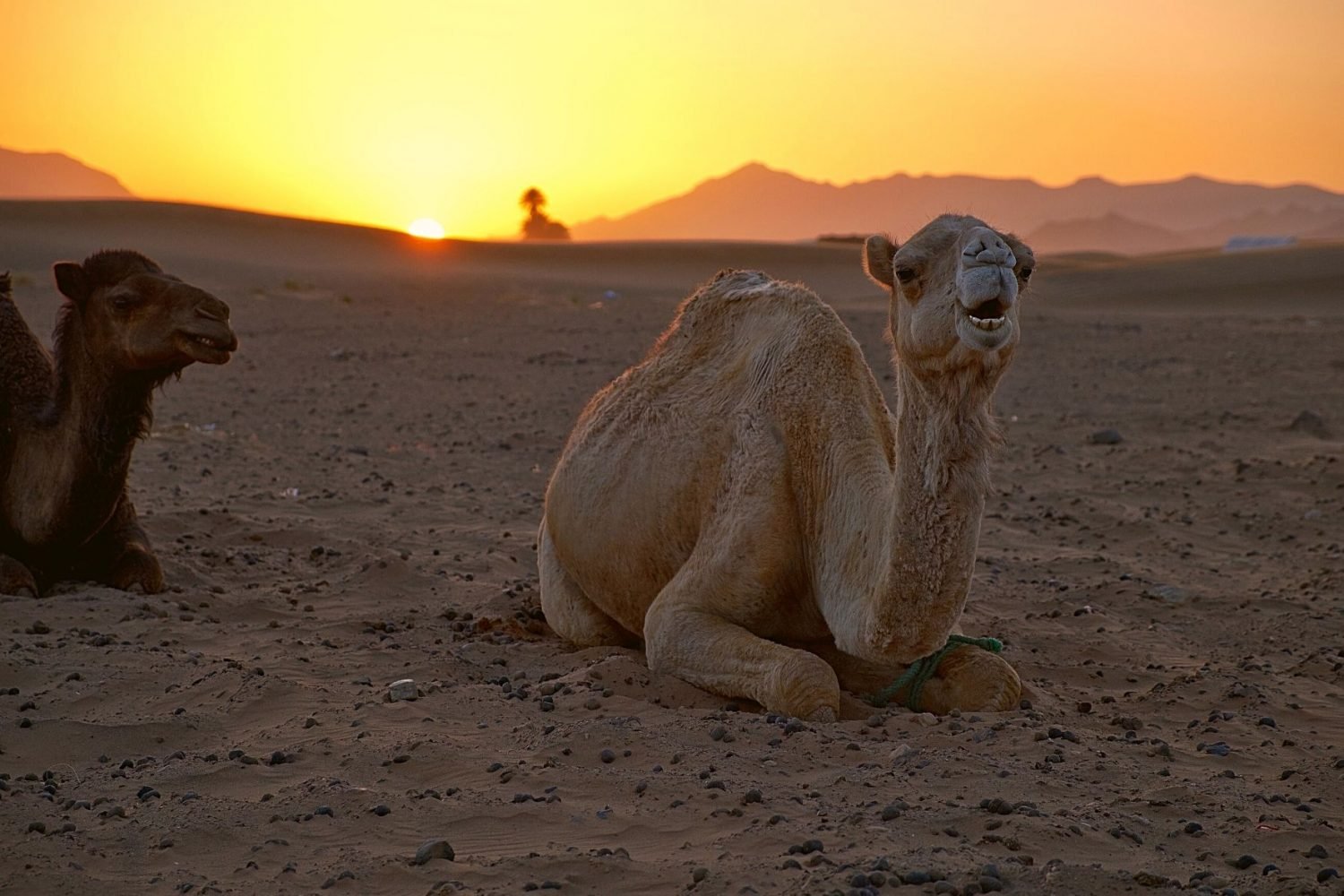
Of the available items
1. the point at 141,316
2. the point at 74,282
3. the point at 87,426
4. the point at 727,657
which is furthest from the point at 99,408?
the point at 727,657

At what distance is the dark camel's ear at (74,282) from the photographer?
7059 mm

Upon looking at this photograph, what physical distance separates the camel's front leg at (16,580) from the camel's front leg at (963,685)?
3991mm

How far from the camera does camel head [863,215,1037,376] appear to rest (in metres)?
4.37

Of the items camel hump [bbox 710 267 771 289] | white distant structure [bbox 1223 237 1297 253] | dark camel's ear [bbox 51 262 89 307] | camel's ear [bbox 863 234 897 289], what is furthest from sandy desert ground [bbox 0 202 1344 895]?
white distant structure [bbox 1223 237 1297 253]

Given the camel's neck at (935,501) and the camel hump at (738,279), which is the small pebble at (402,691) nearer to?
the camel's neck at (935,501)

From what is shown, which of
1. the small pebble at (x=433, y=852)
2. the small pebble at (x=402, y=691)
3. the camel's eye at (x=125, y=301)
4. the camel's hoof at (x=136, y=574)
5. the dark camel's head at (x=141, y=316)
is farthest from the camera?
the camel's hoof at (x=136, y=574)

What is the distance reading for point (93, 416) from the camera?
23.0 feet

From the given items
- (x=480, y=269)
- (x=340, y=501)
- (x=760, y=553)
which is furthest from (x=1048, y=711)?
(x=480, y=269)

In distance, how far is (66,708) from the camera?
5355 mm

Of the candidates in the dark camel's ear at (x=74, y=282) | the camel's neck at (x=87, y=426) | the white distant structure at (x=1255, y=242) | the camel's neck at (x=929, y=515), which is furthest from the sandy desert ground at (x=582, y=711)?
the white distant structure at (x=1255, y=242)

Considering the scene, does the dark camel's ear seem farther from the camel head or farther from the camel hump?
the camel head

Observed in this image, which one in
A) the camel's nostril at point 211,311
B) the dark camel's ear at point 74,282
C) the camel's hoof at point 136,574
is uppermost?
the dark camel's ear at point 74,282

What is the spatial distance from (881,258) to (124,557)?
14.1 feet

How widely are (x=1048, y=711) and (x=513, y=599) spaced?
2.96 m
